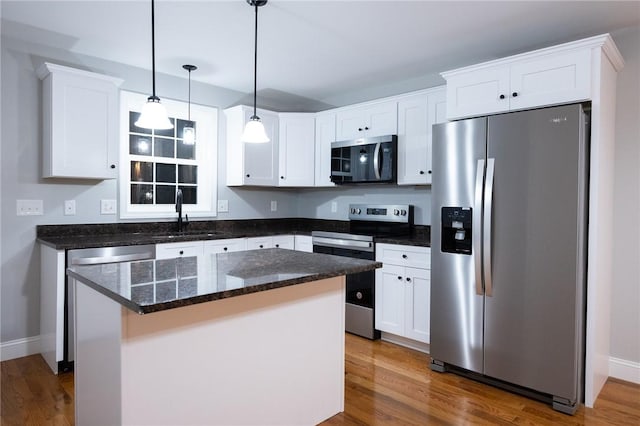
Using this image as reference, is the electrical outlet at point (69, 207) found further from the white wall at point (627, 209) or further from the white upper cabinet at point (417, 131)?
the white wall at point (627, 209)

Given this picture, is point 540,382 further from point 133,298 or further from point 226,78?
point 226,78

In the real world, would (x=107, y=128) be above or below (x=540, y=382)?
above

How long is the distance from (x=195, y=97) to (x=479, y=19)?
105 inches

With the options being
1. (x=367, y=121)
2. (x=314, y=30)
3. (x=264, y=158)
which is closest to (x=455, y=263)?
(x=367, y=121)

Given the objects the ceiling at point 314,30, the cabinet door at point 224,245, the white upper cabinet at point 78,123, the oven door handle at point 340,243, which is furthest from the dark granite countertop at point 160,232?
the ceiling at point 314,30

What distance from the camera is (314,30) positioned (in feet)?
9.36

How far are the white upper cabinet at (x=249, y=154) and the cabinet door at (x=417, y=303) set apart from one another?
1838mm

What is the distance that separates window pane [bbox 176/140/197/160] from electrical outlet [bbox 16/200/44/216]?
1.27m

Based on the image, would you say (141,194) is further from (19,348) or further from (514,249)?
(514,249)

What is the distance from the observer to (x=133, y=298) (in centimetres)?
134

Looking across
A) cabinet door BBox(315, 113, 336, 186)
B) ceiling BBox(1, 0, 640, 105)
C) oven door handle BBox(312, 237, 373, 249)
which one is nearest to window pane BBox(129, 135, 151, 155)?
ceiling BBox(1, 0, 640, 105)

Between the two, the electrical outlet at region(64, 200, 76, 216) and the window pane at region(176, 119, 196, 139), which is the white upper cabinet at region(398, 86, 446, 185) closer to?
the window pane at region(176, 119, 196, 139)

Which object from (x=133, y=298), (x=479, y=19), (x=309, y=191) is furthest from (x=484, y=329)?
(x=309, y=191)

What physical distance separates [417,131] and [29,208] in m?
3.14
